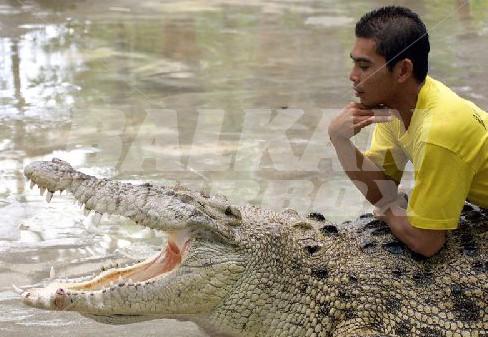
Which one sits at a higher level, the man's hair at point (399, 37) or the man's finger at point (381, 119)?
the man's hair at point (399, 37)

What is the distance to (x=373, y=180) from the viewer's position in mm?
3658

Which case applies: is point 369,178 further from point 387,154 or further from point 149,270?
point 149,270

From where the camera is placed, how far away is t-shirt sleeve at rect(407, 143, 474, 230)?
3062 millimetres

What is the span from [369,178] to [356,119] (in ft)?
1.41

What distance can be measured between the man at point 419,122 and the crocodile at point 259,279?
0.15m

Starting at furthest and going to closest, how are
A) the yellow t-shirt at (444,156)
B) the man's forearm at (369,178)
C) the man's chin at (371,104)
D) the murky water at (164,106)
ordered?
1. the murky water at (164,106)
2. the man's forearm at (369,178)
3. the man's chin at (371,104)
4. the yellow t-shirt at (444,156)

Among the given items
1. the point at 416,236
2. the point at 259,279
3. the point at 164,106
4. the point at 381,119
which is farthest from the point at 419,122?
the point at 164,106

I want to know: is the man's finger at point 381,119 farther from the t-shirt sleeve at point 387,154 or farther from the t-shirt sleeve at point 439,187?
the t-shirt sleeve at point 387,154

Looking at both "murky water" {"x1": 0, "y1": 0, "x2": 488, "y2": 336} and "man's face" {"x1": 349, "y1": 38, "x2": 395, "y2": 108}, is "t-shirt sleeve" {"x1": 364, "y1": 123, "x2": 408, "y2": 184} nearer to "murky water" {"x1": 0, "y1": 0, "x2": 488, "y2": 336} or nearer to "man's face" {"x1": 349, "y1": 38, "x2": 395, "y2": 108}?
"man's face" {"x1": 349, "y1": 38, "x2": 395, "y2": 108}

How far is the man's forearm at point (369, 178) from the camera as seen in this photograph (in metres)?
3.48

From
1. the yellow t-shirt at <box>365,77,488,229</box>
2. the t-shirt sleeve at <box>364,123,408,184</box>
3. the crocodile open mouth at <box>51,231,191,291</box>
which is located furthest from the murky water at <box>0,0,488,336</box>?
the yellow t-shirt at <box>365,77,488,229</box>

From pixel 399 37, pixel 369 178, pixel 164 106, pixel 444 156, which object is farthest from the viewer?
pixel 164 106

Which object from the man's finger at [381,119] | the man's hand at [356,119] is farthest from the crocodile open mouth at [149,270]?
the man's finger at [381,119]

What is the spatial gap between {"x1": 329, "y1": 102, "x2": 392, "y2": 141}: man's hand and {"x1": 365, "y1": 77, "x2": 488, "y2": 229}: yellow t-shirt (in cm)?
13
